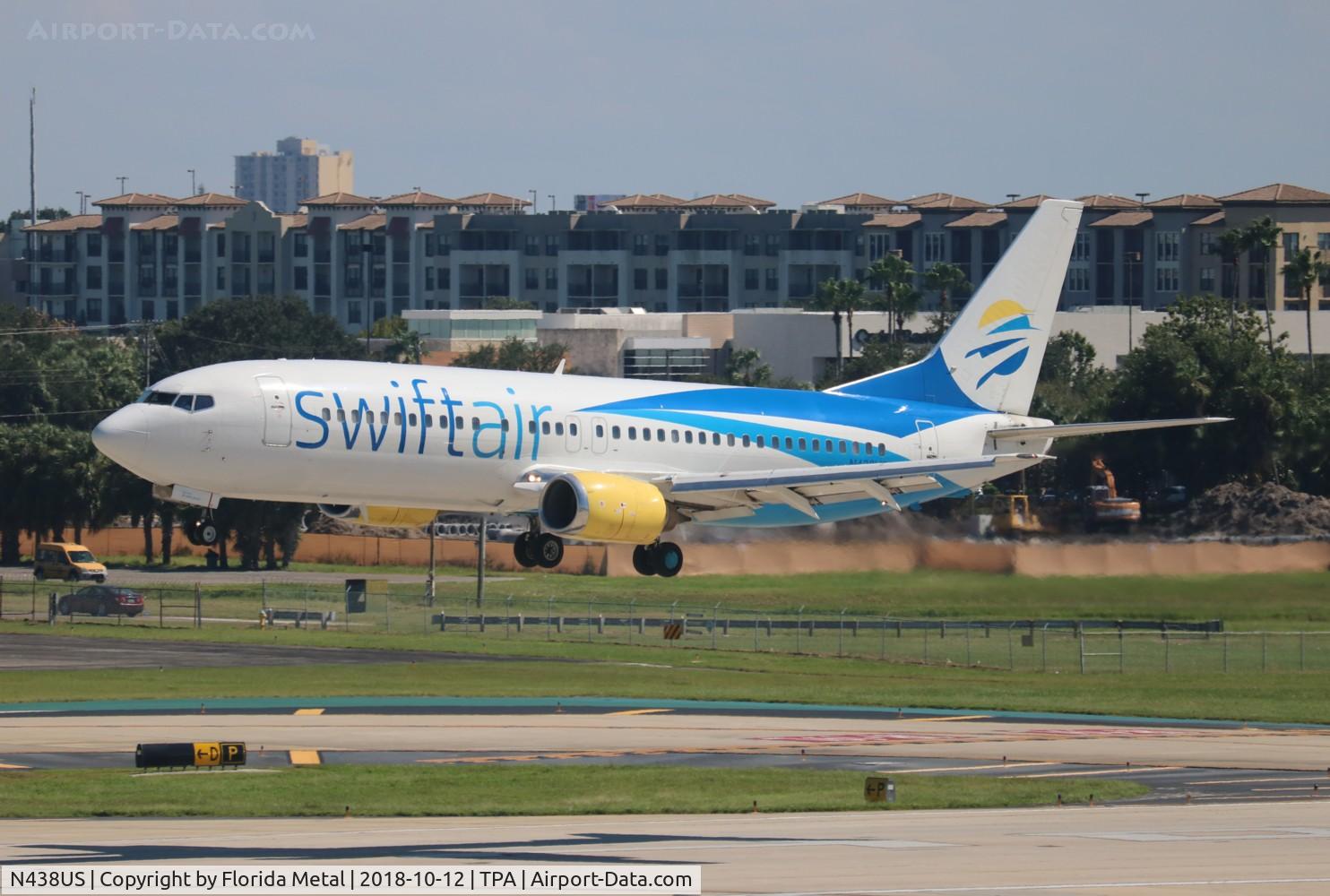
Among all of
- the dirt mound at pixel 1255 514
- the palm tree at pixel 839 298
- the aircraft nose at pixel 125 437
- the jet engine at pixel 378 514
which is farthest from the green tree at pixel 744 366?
the aircraft nose at pixel 125 437

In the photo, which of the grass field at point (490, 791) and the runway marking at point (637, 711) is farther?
the runway marking at point (637, 711)

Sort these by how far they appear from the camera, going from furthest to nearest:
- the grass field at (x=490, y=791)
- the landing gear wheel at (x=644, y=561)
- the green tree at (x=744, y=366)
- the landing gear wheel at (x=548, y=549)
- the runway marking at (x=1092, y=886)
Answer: the green tree at (x=744, y=366)
the landing gear wheel at (x=644, y=561)
the landing gear wheel at (x=548, y=549)
the grass field at (x=490, y=791)
the runway marking at (x=1092, y=886)

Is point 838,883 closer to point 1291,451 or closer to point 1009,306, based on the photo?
point 1009,306

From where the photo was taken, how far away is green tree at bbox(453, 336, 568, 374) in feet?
620

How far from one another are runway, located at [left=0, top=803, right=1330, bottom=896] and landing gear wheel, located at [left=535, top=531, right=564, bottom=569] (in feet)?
44.8

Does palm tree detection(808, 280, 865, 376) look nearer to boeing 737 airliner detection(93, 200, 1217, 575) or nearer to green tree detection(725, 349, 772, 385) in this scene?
green tree detection(725, 349, 772, 385)

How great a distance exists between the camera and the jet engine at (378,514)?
177 feet

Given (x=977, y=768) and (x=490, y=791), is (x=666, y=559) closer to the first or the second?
(x=977, y=768)

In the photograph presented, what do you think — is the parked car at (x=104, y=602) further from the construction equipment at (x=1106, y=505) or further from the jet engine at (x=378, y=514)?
the jet engine at (x=378, y=514)

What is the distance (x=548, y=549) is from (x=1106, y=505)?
120 feet

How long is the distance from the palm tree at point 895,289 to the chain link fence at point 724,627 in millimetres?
85058

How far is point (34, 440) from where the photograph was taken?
134 m

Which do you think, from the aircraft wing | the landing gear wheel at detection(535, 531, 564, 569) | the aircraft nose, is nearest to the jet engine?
the landing gear wheel at detection(535, 531, 564, 569)
